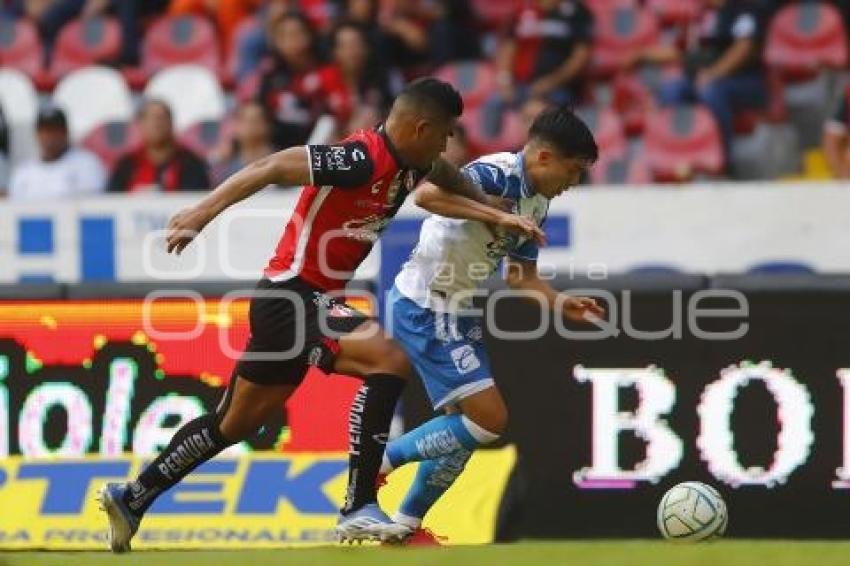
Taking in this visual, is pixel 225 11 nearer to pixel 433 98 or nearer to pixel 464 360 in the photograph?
pixel 464 360

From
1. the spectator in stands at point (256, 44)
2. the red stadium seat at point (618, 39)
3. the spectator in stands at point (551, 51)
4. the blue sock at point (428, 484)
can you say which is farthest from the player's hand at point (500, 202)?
the spectator in stands at point (256, 44)

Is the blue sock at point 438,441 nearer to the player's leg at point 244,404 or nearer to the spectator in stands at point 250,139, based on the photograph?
the player's leg at point 244,404

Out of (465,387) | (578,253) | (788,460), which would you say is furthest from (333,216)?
(578,253)

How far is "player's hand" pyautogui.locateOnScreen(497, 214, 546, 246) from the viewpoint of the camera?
26.7ft

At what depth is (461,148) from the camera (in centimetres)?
1350

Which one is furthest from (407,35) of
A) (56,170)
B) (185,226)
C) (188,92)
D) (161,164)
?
(185,226)

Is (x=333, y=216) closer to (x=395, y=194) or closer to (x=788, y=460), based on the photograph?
(x=395, y=194)

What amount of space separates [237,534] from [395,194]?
8.65ft

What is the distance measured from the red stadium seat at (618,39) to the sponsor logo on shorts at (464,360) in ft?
22.9

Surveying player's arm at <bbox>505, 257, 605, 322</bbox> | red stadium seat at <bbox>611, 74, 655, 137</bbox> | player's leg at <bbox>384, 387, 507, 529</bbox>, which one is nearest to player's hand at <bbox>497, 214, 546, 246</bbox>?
player's arm at <bbox>505, 257, 605, 322</bbox>

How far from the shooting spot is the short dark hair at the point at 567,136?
340 inches

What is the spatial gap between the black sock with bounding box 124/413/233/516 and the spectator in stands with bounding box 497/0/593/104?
23.0 ft

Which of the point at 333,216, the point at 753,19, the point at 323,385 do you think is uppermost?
the point at 753,19

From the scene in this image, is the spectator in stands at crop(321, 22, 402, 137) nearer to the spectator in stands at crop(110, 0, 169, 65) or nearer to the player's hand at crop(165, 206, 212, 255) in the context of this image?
the spectator in stands at crop(110, 0, 169, 65)
